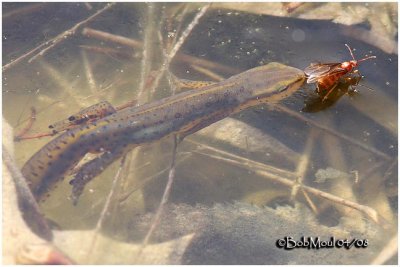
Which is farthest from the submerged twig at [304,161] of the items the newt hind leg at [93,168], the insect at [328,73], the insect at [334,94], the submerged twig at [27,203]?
the submerged twig at [27,203]

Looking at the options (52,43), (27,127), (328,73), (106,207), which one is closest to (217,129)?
(328,73)

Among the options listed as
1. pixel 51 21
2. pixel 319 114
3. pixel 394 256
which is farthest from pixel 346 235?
pixel 51 21

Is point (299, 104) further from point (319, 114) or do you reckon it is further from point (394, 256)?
point (394, 256)

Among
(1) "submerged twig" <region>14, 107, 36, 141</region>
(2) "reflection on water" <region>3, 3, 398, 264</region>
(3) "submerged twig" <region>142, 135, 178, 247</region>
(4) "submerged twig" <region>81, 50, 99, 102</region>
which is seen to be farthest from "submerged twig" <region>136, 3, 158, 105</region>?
(1) "submerged twig" <region>14, 107, 36, 141</region>

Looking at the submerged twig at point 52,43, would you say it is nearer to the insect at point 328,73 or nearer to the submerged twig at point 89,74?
the submerged twig at point 89,74

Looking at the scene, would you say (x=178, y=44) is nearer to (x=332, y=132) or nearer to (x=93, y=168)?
(x=93, y=168)

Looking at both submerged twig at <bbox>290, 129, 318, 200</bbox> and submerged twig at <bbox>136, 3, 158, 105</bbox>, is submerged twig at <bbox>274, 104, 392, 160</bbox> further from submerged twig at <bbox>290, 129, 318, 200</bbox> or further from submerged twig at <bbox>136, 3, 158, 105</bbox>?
submerged twig at <bbox>136, 3, 158, 105</bbox>
